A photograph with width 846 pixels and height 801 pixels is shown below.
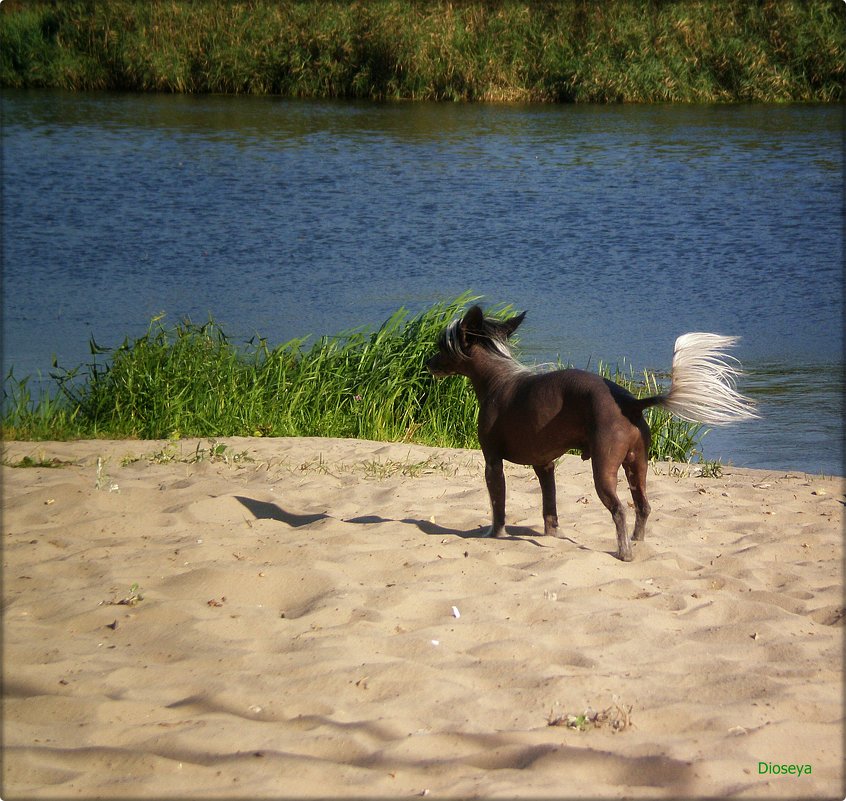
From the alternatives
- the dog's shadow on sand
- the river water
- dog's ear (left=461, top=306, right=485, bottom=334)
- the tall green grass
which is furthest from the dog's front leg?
the river water

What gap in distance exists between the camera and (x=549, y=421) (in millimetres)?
5027

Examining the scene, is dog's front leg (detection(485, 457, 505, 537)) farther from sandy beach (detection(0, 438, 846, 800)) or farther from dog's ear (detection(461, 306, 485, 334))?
dog's ear (detection(461, 306, 485, 334))

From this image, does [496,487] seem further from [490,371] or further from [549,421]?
[490,371]

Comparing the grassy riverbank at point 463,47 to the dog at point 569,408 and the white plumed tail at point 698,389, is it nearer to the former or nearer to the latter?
the dog at point 569,408

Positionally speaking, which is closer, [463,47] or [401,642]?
[401,642]

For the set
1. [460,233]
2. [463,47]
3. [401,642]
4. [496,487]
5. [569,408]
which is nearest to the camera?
[401,642]

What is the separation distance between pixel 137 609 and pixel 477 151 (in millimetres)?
19020

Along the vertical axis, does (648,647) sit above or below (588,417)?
below

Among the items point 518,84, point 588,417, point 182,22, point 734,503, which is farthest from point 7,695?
point 182,22

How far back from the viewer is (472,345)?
5.50 metres

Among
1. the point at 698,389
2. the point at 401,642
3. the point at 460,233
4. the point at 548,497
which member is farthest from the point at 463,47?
the point at 401,642

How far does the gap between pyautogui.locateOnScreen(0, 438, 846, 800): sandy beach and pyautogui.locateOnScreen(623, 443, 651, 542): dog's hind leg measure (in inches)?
8.1

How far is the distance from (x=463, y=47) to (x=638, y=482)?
Result: 2538cm

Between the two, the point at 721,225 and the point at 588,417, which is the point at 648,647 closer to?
the point at 588,417
